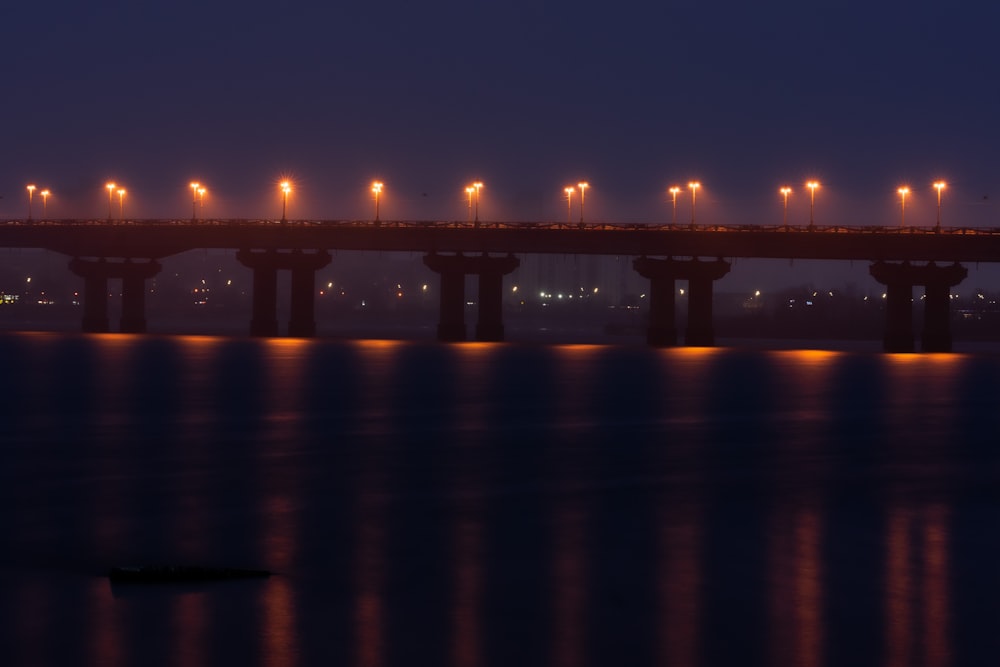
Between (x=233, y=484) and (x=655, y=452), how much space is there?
11.8 m

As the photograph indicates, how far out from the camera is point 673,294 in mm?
119000

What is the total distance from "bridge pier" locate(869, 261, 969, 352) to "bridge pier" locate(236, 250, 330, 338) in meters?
47.5

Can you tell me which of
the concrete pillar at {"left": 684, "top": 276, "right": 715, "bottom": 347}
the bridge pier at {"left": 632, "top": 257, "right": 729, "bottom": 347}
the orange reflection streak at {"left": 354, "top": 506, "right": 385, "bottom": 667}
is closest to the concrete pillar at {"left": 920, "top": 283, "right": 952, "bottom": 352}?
the bridge pier at {"left": 632, "top": 257, "right": 729, "bottom": 347}

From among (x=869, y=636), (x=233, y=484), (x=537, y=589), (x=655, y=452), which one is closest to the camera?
(x=869, y=636)

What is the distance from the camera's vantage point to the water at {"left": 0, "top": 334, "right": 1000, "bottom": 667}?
14.3 meters

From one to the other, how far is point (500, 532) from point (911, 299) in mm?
100908

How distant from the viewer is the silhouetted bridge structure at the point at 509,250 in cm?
11488

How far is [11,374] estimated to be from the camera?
66500 millimetres

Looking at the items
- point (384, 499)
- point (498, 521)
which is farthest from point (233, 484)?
point (498, 521)

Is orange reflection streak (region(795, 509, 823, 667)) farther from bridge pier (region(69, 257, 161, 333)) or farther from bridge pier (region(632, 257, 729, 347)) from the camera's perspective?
bridge pier (region(69, 257, 161, 333))

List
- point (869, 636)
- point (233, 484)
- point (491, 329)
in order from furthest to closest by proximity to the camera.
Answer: point (491, 329)
point (233, 484)
point (869, 636)

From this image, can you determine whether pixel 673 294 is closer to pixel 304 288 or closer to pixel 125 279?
pixel 304 288

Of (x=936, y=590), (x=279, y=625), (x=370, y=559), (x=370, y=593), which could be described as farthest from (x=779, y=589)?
(x=279, y=625)

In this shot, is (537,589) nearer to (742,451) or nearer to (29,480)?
(29,480)
